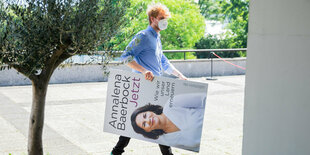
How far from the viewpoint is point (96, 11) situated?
387 centimetres

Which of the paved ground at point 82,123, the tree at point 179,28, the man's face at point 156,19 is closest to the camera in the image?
the man's face at point 156,19

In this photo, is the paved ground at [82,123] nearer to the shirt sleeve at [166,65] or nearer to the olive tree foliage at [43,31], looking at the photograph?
the shirt sleeve at [166,65]

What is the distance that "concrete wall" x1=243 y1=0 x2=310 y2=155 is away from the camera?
407 centimetres

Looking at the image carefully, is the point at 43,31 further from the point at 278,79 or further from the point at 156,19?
the point at 278,79

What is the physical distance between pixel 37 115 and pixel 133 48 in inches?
51.1

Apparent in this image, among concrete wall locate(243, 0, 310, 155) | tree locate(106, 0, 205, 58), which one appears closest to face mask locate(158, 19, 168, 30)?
concrete wall locate(243, 0, 310, 155)

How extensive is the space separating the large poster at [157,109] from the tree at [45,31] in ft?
3.38

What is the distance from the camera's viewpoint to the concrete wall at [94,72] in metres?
12.3

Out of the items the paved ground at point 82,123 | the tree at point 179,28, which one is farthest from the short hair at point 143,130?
the tree at point 179,28

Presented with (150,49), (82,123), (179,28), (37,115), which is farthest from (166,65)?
(179,28)

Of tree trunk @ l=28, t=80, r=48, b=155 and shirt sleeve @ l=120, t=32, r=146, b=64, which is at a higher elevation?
shirt sleeve @ l=120, t=32, r=146, b=64

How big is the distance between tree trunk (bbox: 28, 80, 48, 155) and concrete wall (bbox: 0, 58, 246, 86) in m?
6.25

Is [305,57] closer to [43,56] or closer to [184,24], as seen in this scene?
[43,56]

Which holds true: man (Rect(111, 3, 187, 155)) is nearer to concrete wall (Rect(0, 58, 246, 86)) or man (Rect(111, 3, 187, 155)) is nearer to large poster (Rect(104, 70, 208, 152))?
large poster (Rect(104, 70, 208, 152))
